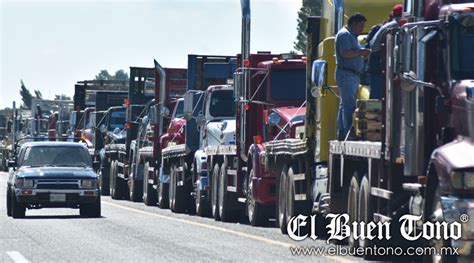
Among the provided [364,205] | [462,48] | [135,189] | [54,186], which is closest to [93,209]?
[54,186]

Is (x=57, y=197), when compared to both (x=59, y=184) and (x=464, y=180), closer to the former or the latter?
(x=59, y=184)

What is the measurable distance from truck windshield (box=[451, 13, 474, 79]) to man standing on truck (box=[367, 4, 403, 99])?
2.28 metres

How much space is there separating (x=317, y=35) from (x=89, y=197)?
885 centimetres

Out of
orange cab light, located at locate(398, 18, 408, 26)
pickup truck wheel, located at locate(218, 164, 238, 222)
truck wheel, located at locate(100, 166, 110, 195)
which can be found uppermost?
orange cab light, located at locate(398, 18, 408, 26)

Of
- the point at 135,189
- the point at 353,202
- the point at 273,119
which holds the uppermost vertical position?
the point at 273,119

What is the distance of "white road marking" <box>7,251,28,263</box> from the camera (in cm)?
1844

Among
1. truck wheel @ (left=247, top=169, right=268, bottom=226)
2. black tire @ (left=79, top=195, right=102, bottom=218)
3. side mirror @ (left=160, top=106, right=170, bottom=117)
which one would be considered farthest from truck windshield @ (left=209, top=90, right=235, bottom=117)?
side mirror @ (left=160, top=106, right=170, bottom=117)

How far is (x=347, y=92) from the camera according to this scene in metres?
20.0

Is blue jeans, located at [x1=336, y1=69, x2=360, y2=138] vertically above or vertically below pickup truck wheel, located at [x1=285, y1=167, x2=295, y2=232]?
above

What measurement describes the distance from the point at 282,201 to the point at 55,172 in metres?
7.56

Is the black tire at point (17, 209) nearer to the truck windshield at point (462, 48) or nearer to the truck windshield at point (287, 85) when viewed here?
the truck windshield at point (287, 85)

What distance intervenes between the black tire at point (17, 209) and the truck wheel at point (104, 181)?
17.8 m

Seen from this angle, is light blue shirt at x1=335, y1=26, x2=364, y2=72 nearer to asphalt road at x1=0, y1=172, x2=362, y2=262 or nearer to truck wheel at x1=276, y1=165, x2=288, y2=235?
asphalt road at x1=0, y1=172, x2=362, y2=262

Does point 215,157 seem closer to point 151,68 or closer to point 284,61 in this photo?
point 284,61
